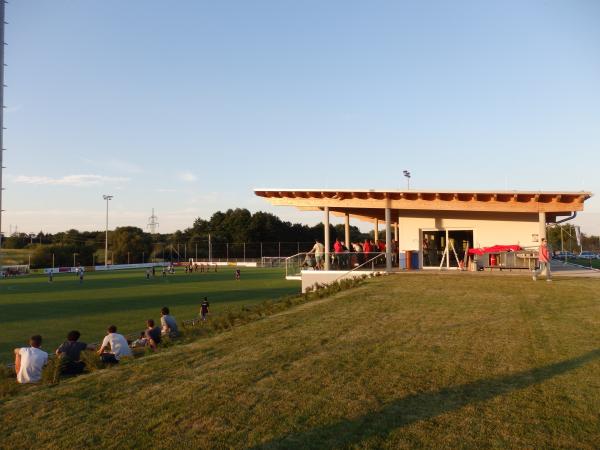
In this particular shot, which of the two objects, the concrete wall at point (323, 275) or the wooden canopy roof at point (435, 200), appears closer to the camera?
the wooden canopy roof at point (435, 200)

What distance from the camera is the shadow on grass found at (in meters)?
4.76

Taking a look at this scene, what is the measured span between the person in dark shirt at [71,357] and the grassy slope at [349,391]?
678mm

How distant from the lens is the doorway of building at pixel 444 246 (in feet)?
71.7

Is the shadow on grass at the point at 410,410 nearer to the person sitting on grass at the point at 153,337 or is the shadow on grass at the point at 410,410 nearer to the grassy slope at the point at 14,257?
the person sitting on grass at the point at 153,337

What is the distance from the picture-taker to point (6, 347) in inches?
489

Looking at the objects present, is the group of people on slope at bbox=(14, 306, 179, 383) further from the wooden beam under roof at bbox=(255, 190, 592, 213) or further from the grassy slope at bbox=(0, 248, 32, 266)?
the grassy slope at bbox=(0, 248, 32, 266)

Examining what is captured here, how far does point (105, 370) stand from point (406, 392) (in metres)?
4.84

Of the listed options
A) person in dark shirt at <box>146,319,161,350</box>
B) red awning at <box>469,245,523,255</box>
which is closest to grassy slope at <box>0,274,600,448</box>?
person in dark shirt at <box>146,319,161,350</box>

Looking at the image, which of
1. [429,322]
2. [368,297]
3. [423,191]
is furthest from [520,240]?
[429,322]

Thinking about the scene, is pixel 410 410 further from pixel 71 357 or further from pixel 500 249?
pixel 500 249

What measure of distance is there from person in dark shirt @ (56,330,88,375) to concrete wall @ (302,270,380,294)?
11.7 m

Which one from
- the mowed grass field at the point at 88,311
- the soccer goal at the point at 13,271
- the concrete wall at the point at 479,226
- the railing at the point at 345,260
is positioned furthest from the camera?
the soccer goal at the point at 13,271

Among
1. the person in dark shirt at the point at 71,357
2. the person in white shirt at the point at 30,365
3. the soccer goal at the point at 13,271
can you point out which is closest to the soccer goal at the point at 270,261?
the soccer goal at the point at 13,271

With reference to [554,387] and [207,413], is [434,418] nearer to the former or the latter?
[554,387]
